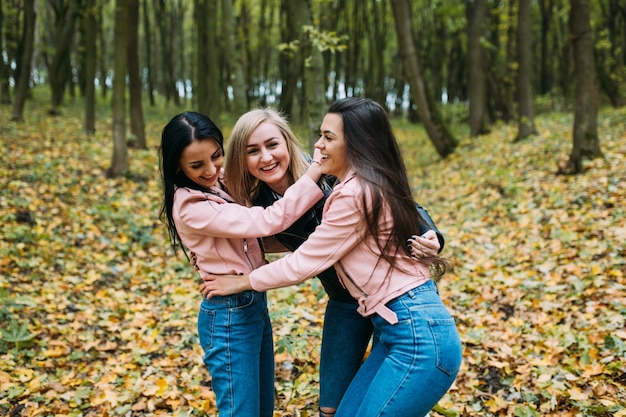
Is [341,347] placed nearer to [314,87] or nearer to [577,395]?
[577,395]

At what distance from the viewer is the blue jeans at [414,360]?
196cm

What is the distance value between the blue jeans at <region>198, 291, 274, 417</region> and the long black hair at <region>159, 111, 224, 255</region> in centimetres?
58

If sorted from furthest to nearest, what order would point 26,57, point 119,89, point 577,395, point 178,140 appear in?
point 26,57, point 119,89, point 577,395, point 178,140

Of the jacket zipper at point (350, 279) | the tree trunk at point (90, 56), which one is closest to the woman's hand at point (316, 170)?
the jacket zipper at point (350, 279)

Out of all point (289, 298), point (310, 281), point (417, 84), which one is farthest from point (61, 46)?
point (289, 298)

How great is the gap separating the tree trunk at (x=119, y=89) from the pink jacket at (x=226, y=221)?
7635mm

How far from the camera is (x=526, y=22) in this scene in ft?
38.0

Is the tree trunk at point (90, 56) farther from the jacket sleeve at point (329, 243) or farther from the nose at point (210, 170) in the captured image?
the jacket sleeve at point (329, 243)

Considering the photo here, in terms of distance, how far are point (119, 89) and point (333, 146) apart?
26.9 feet

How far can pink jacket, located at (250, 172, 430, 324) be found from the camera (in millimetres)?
2068

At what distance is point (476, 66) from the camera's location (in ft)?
45.6

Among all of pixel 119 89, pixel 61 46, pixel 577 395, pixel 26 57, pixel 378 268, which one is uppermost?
pixel 61 46

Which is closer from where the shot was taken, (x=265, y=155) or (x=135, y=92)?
(x=265, y=155)

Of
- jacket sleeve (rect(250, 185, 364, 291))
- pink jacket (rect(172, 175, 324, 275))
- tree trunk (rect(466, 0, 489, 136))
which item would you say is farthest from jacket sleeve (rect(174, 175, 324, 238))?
tree trunk (rect(466, 0, 489, 136))
